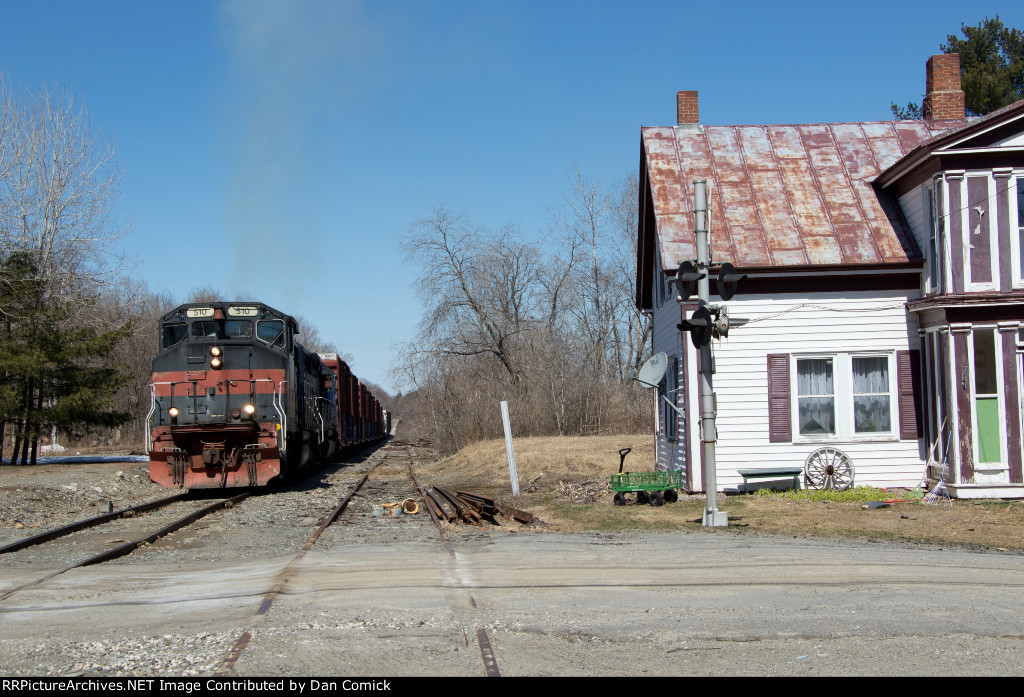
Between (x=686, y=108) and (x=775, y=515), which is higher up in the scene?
(x=686, y=108)

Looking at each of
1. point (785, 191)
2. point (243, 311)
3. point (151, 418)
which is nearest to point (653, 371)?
point (785, 191)

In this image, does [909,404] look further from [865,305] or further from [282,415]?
[282,415]

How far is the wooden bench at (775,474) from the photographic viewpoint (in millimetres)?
17469

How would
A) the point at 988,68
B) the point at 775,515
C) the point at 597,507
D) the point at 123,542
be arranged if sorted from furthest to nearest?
the point at 988,68, the point at 597,507, the point at 775,515, the point at 123,542

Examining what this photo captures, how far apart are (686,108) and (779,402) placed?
824cm

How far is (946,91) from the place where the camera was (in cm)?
2180

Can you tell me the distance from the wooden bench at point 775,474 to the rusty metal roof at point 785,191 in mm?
3967

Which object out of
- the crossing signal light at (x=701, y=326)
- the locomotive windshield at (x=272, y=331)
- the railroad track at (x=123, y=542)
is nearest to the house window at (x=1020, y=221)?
the crossing signal light at (x=701, y=326)

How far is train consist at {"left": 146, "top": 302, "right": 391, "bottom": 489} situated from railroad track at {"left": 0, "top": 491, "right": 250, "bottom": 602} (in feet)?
2.48

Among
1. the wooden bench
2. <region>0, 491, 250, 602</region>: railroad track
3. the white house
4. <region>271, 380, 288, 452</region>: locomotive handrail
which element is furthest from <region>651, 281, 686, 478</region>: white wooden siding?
<region>0, 491, 250, 602</region>: railroad track

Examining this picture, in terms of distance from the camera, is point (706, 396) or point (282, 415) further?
point (282, 415)

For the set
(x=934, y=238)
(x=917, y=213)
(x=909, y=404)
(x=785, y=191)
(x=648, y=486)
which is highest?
(x=785, y=191)

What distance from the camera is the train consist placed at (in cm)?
1930
